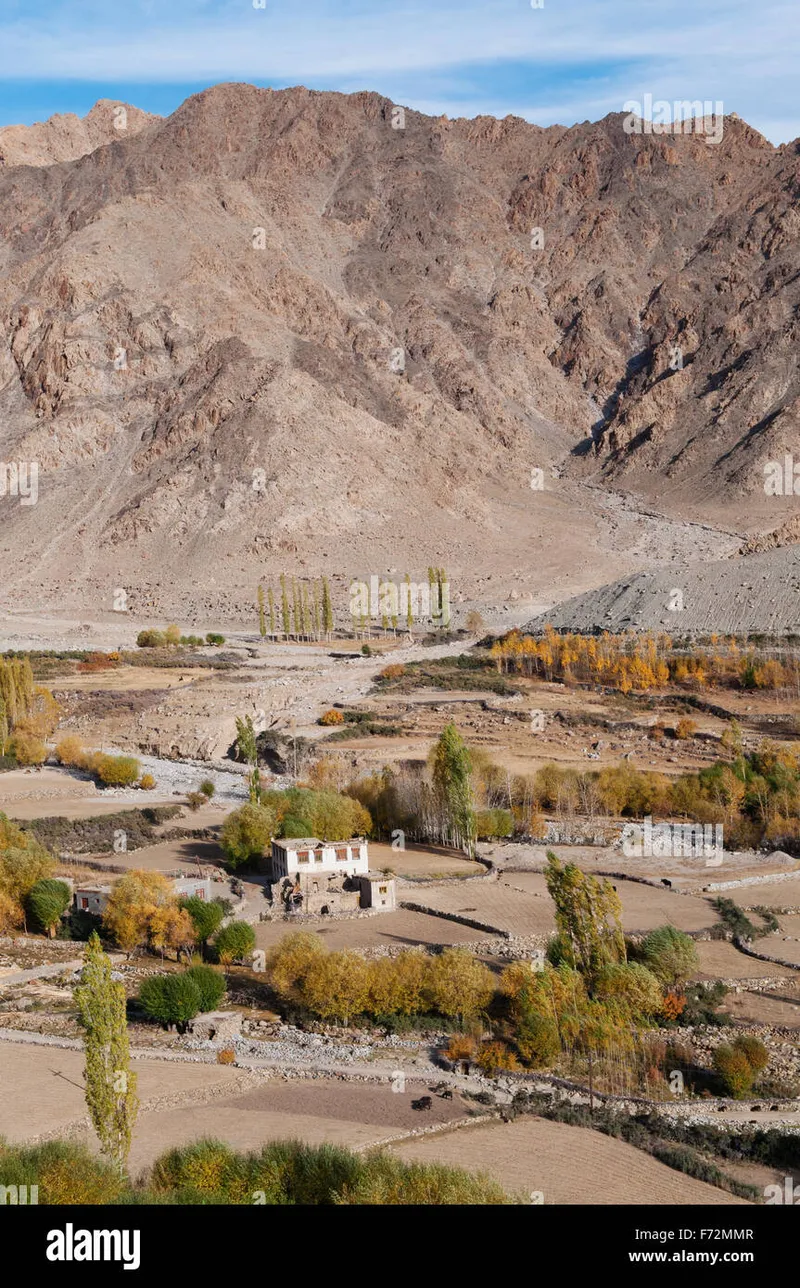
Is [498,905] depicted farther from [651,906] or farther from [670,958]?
[670,958]

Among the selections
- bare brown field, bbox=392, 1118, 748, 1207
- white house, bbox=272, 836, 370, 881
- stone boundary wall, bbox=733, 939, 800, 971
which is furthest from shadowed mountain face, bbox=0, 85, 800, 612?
bare brown field, bbox=392, 1118, 748, 1207

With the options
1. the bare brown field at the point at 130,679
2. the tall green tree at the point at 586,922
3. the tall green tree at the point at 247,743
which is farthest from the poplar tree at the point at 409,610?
the tall green tree at the point at 586,922

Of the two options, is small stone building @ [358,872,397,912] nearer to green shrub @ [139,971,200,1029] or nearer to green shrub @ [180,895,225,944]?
green shrub @ [180,895,225,944]

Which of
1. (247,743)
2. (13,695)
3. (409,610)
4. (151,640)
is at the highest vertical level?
(409,610)

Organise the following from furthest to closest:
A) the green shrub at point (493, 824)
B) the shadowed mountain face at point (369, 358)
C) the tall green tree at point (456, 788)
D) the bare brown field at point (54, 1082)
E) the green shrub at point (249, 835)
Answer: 1. the shadowed mountain face at point (369, 358)
2. the green shrub at point (493, 824)
3. the tall green tree at point (456, 788)
4. the green shrub at point (249, 835)
5. the bare brown field at point (54, 1082)

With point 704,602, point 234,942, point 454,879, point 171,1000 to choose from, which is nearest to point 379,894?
point 454,879

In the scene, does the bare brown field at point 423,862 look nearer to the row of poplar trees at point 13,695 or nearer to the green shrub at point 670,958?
the green shrub at point 670,958
